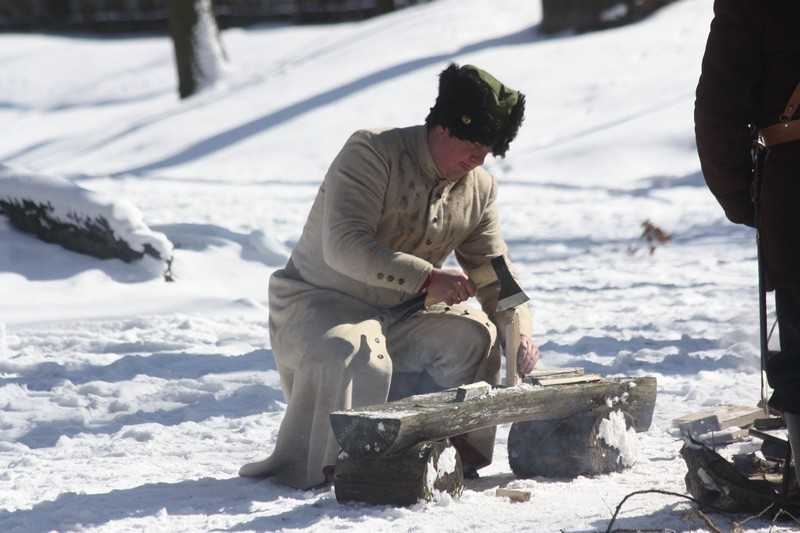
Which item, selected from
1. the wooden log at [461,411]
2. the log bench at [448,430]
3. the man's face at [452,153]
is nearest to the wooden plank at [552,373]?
the log bench at [448,430]

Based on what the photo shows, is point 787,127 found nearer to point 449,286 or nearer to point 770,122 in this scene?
point 770,122

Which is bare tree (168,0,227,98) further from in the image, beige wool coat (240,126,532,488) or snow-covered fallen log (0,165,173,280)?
beige wool coat (240,126,532,488)

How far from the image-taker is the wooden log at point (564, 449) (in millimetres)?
4152

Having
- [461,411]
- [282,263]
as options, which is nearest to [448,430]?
[461,411]

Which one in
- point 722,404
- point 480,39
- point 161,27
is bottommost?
point 722,404

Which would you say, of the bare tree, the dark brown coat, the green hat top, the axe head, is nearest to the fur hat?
the green hat top

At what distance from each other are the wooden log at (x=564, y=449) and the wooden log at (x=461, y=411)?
50 millimetres

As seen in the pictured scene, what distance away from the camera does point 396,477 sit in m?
3.70

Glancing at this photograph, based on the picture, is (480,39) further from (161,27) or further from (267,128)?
Result: (161,27)

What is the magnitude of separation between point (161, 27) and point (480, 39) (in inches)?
452

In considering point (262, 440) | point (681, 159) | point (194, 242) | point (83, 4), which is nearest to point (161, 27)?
point (83, 4)

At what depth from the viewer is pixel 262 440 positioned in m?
4.86

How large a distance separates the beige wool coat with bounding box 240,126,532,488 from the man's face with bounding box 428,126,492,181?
0.03 metres

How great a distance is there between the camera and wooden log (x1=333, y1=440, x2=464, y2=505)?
3.67 m
